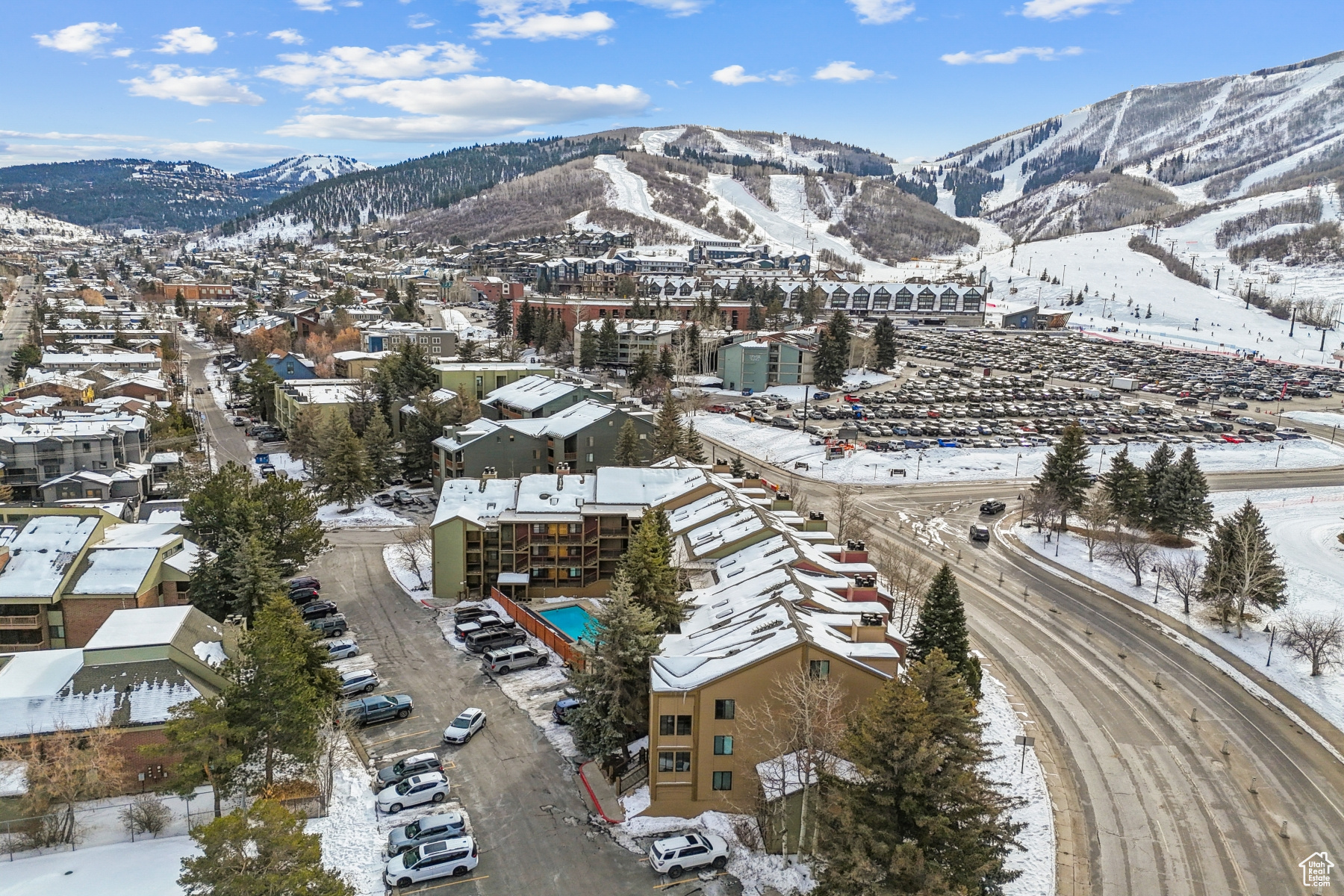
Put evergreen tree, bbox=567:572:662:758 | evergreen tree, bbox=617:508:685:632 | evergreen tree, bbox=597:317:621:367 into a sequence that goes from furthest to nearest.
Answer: evergreen tree, bbox=597:317:621:367 → evergreen tree, bbox=617:508:685:632 → evergreen tree, bbox=567:572:662:758

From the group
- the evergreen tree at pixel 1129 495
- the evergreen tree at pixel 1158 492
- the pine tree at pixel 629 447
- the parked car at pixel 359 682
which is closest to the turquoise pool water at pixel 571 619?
the parked car at pixel 359 682

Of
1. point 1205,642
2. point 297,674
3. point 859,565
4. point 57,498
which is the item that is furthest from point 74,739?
point 1205,642

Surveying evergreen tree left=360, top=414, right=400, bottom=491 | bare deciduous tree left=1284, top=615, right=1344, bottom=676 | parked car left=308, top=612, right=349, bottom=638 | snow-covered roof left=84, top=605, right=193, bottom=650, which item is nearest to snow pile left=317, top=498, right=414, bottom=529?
evergreen tree left=360, top=414, right=400, bottom=491

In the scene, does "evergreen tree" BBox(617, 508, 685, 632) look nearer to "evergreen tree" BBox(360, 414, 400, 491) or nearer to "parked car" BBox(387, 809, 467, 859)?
→ "parked car" BBox(387, 809, 467, 859)

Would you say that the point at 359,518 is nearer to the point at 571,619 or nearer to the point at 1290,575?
the point at 571,619

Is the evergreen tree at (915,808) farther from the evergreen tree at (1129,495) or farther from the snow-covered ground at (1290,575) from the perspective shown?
the evergreen tree at (1129,495)

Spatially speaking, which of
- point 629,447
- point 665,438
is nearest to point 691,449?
point 665,438
